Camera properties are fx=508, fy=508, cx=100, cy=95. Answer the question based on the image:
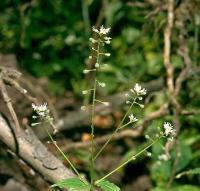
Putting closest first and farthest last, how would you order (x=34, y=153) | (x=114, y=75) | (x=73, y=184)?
(x=73, y=184) → (x=34, y=153) → (x=114, y=75)

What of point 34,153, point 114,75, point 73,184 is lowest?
point 73,184

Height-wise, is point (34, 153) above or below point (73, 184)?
above

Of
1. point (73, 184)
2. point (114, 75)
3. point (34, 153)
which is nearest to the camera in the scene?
point (73, 184)

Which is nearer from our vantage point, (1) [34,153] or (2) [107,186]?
(2) [107,186]

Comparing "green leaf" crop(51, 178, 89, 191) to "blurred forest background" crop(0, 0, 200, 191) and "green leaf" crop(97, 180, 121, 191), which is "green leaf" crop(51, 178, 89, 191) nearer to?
"green leaf" crop(97, 180, 121, 191)

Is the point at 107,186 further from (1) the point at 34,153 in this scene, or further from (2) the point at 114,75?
(2) the point at 114,75

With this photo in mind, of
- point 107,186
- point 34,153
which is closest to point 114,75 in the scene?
point 34,153

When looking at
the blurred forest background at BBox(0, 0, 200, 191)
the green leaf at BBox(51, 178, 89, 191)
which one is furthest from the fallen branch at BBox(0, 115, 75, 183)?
the blurred forest background at BBox(0, 0, 200, 191)

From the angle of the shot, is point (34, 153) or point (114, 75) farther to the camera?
point (114, 75)

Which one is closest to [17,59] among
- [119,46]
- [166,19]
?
[119,46]
